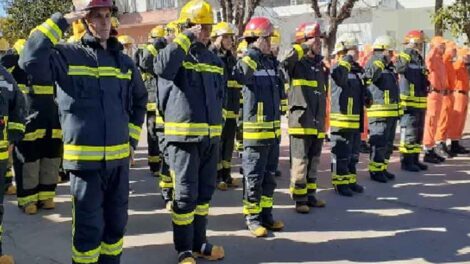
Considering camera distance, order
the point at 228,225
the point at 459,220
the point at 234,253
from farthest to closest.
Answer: the point at 459,220
the point at 228,225
the point at 234,253

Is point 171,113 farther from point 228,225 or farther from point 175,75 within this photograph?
point 228,225

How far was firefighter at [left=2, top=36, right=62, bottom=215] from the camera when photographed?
20.8 feet

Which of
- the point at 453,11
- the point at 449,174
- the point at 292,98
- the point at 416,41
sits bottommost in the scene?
the point at 449,174

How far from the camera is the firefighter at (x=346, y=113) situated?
739cm

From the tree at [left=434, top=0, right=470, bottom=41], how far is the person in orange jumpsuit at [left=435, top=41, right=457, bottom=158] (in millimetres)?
3278

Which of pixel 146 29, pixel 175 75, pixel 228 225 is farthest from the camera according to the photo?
pixel 146 29

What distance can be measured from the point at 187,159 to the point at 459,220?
357 cm

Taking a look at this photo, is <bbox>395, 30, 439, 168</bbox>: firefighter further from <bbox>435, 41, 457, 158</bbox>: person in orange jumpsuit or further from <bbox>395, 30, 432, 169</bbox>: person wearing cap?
<bbox>435, 41, 457, 158</bbox>: person in orange jumpsuit

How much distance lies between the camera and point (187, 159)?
4.65 metres

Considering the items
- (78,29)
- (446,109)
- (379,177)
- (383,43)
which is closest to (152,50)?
(78,29)

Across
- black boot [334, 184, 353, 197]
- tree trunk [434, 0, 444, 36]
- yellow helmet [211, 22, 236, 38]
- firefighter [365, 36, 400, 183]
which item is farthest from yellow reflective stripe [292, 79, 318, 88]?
tree trunk [434, 0, 444, 36]

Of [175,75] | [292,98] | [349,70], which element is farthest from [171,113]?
[349,70]

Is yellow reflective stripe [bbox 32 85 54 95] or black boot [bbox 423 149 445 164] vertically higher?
yellow reflective stripe [bbox 32 85 54 95]

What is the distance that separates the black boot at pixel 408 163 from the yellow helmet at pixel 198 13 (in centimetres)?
572
